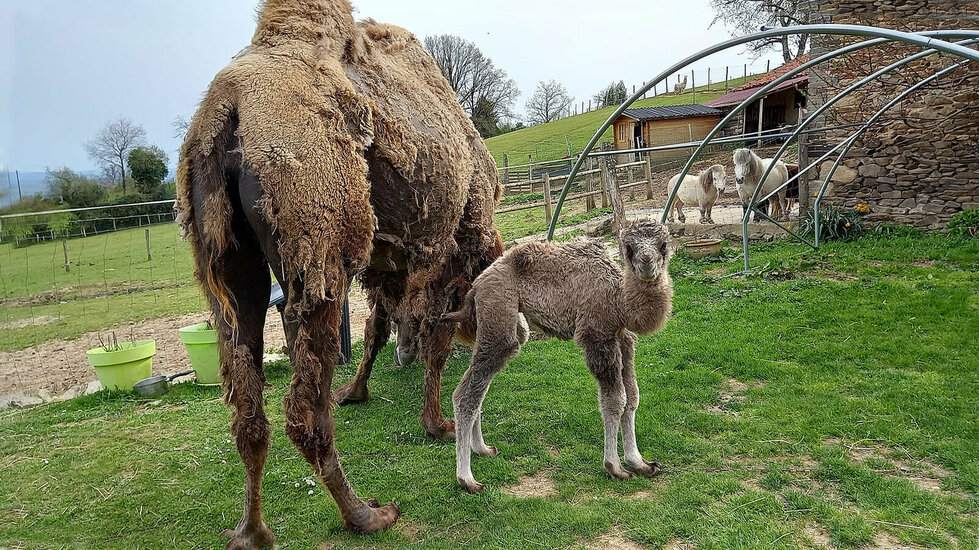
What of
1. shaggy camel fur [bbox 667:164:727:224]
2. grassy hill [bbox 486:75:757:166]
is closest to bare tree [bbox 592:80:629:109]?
grassy hill [bbox 486:75:757:166]

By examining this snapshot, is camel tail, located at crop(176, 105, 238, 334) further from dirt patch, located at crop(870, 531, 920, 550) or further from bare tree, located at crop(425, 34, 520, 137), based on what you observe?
bare tree, located at crop(425, 34, 520, 137)

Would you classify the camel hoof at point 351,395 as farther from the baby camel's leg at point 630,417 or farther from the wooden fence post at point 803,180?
the wooden fence post at point 803,180

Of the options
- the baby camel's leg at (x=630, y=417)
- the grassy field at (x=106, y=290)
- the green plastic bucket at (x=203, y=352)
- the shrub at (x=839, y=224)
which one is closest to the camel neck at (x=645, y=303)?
the baby camel's leg at (x=630, y=417)

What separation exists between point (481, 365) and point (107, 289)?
9.51 metres

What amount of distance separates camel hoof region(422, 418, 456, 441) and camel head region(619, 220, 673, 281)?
79.9 inches

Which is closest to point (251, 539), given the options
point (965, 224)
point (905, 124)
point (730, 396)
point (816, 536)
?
point (816, 536)

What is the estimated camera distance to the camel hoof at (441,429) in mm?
4535

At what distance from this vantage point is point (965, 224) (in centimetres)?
909

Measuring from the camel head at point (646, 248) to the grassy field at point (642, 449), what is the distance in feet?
4.38

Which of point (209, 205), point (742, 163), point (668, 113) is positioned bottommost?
point (209, 205)

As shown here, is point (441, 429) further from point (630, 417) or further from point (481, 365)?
point (630, 417)

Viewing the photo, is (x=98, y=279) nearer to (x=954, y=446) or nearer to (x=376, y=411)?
(x=376, y=411)

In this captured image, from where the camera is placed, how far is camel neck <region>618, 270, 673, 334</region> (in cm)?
333

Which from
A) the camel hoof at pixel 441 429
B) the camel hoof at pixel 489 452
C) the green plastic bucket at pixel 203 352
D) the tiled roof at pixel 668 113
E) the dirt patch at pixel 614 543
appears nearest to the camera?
the dirt patch at pixel 614 543
